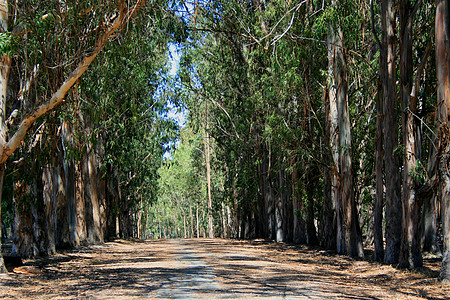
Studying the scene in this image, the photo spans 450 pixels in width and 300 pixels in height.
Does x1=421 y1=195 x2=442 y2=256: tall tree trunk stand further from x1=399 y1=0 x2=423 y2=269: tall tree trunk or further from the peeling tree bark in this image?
the peeling tree bark

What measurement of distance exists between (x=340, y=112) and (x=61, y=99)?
28.0 feet

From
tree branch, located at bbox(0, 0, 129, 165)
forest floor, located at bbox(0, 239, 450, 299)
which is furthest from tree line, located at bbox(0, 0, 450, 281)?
forest floor, located at bbox(0, 239, 450, 299)

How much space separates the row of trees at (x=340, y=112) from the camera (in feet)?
40.0

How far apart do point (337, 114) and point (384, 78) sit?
3.68 meters

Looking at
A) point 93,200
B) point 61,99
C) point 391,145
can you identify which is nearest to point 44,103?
point 61,99

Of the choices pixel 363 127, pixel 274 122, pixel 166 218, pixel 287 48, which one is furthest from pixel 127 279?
pixel 166 218

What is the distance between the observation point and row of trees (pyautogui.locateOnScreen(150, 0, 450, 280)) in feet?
40.0

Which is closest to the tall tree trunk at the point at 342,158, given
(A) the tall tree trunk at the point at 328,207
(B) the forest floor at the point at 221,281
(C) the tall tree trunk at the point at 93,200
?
(A) the tall tree trunk at the point at 328,207

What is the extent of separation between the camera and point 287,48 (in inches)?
655

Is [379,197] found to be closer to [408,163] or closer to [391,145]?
[391,145]

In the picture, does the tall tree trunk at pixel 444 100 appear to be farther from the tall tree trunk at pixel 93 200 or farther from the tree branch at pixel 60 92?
the tall tree trunk at pixel 93 200

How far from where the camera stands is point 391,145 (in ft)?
43.4

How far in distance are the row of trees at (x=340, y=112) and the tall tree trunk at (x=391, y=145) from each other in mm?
26

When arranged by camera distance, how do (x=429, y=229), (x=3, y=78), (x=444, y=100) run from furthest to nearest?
1. (x=429, y=229)
2. (x=3, y=78)
3. (x=444, y=100)
